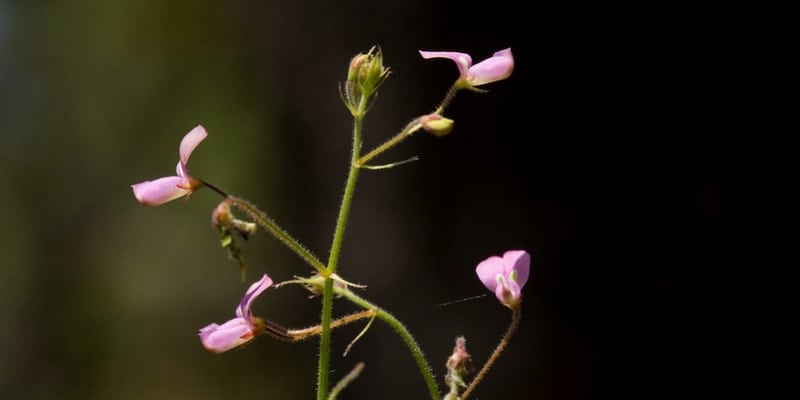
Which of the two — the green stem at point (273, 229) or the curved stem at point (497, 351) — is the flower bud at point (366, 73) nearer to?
the green stem at point (273, 229)

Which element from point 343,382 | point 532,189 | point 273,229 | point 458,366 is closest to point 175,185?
point 273,229

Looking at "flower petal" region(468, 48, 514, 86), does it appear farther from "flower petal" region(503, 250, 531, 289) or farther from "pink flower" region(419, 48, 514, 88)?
"flower petal" region(503, 250, 531, 289)

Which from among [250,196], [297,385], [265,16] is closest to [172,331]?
[250,196]

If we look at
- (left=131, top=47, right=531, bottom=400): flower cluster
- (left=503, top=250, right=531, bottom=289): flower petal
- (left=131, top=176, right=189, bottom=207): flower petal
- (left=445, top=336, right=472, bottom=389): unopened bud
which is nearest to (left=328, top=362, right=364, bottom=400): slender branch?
(left=131, top=47, right=531, bottom=400): flower cluster

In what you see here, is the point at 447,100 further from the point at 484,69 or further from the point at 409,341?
the point at 409,341

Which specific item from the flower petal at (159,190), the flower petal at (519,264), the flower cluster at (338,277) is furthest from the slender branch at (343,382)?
the flower petal at (159,190)

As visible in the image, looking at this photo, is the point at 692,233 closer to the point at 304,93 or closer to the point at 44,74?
the point at 304,93
